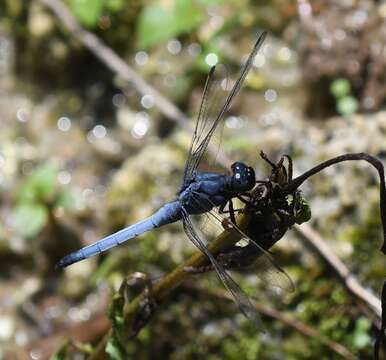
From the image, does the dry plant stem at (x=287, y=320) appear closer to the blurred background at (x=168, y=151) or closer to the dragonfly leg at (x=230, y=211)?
the blurred background at (x=168, y=151)

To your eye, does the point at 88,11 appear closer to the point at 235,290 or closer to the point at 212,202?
the point at 212,202

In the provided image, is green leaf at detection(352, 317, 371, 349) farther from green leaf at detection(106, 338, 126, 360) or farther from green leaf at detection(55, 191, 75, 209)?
green leaf at detection(55, 191, 75, 209)

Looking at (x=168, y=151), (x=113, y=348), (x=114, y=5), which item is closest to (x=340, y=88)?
(x=168, y=151)

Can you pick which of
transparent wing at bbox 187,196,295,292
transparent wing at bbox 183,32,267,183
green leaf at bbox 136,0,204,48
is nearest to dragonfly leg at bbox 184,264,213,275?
transparent wing at bbox 187,196,295,292

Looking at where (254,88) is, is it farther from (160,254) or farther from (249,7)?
(160,254)

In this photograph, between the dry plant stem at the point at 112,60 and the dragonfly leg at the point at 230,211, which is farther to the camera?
the dry plant stem at the point at 112,60

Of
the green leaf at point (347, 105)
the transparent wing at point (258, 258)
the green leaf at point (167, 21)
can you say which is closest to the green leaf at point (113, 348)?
the transparent wing at point (258, 258)

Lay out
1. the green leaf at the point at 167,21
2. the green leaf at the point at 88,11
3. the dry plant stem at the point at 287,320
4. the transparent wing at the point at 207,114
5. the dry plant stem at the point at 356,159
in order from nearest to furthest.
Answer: the dry plant stem at the point at 356,159 → the transparent wing at the point at 207,114 → the dry plant stem at the point at 287,320 → the green leaf at the point at 167,21 → the green leaf at the point at 88,11
